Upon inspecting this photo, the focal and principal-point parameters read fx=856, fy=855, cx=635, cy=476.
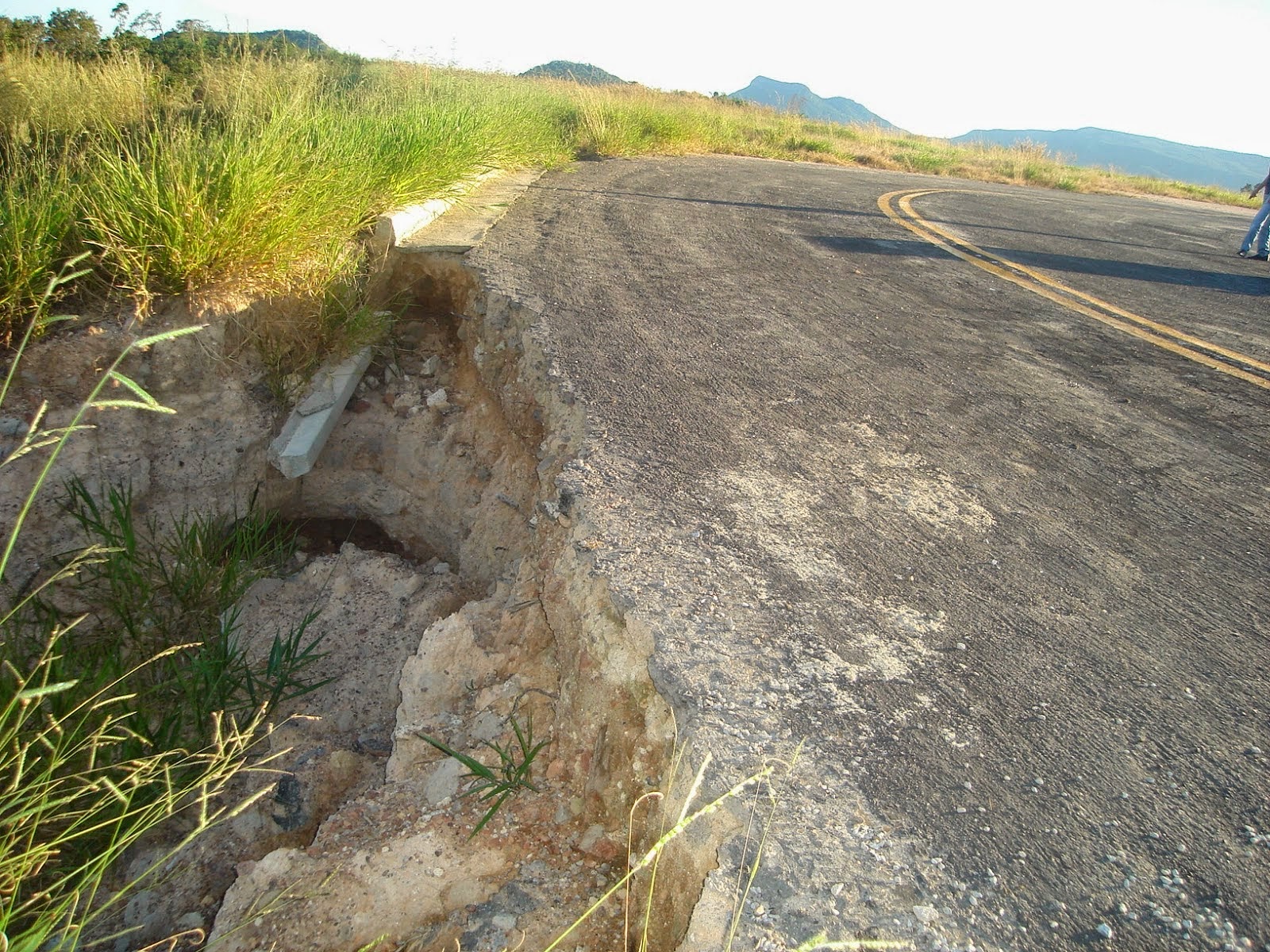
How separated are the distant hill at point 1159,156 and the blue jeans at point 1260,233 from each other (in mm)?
87333

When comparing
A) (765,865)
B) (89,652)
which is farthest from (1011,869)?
(89,652)

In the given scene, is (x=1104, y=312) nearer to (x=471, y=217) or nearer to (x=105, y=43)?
(x=471, y=217)

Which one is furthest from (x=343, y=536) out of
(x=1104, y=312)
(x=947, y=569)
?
(x=1104, y=312)

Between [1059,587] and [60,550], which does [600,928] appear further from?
[60,550]

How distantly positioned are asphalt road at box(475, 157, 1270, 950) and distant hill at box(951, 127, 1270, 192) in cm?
9330

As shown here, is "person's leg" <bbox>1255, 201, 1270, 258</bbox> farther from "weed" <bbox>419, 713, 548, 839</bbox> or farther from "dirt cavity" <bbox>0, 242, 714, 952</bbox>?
"weed" <bbox>419, 713, 548, 839</bbox>

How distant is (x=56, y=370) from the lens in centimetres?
402

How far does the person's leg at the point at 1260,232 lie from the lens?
912 cm

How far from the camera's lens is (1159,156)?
101875 millimetres

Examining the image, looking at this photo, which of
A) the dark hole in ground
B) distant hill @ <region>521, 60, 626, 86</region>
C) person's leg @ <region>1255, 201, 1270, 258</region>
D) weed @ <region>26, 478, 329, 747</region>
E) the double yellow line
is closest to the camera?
weed @ <region>26, 478, 329, 747</region>

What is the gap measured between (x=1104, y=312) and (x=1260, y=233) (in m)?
4.86

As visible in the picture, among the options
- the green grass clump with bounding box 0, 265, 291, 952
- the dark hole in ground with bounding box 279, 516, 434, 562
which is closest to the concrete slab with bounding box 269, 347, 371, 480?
the dark hole in ground with bounding box 279, 516, 434, 562

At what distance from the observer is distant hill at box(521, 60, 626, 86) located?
1692 cm

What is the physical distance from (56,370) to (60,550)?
846mm
